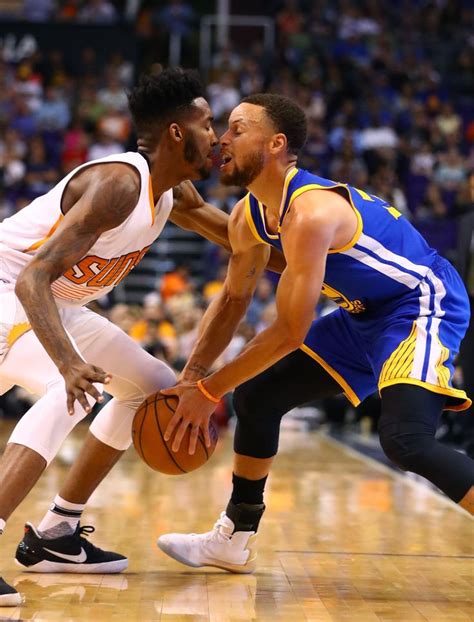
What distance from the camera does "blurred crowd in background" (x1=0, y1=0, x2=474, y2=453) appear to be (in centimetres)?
1340

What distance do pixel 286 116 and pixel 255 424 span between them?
123 cm

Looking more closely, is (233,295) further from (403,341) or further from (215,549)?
(215,549)

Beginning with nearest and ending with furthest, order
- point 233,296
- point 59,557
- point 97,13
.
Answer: point 59,557 → point 233,296 → point 97,13

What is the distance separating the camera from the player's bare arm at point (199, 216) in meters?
4.36

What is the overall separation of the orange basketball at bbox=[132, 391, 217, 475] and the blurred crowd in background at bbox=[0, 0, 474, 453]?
717 centimetres

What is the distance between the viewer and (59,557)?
4.04m

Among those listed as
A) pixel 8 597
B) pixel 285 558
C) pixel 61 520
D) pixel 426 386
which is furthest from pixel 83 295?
pixel 285 558

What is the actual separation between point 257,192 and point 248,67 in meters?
12.9

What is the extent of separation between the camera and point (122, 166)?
140 inches

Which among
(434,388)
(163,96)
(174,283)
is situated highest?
(163,96)

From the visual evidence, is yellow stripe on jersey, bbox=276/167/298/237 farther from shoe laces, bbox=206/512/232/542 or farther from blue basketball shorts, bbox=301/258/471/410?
shoe laces, bbox=206/512/232/542

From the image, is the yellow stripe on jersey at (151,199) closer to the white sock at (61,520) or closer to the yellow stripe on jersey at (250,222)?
the yellow stripe on jersey at (250,222)

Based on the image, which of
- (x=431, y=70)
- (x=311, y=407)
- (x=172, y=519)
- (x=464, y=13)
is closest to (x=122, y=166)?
(x=172, y=519)

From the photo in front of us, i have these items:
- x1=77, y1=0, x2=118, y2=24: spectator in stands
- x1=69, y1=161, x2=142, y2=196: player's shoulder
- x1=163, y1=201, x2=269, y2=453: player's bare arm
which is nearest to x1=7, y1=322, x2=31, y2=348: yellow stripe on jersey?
x1=69, y1=161, x2=142, y2=196: player's shoulder
